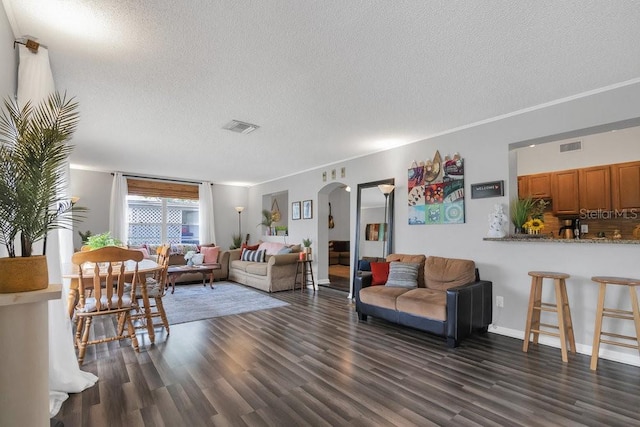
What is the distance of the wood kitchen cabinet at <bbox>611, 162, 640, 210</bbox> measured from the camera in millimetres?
4480

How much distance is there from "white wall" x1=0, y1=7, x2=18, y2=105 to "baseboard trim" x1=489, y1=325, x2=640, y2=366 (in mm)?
4697

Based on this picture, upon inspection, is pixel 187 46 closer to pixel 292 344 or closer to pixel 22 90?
pixel 22 90

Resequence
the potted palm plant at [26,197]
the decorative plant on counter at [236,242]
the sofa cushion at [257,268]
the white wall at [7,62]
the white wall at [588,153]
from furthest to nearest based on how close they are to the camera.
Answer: the decorative plant on counter at [236,242], the sofa cushion at [257,268], the white wall at [588,153], the white wall at [7,62], the potted palm plant at [26,197]

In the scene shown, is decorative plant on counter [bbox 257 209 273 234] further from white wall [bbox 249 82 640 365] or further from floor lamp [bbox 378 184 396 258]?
white wall [bbox 249 82 640 365]

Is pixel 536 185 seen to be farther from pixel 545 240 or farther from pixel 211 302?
pixel 211 302

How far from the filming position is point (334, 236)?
31.1 ft

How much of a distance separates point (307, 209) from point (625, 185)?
529 cm

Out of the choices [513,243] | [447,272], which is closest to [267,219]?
[447,272]

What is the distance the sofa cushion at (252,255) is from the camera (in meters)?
6.80

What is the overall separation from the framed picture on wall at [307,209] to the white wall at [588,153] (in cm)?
418

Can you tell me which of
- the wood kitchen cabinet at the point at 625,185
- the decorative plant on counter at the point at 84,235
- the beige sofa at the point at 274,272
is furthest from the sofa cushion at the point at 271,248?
the wood kitchen cabinet at the point at 625,185

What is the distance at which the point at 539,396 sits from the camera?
2146 millimetres

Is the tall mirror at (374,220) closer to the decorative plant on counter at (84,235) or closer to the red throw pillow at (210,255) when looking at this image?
the red throw pillow at (210,255)

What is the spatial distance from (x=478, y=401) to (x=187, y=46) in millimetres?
3239
